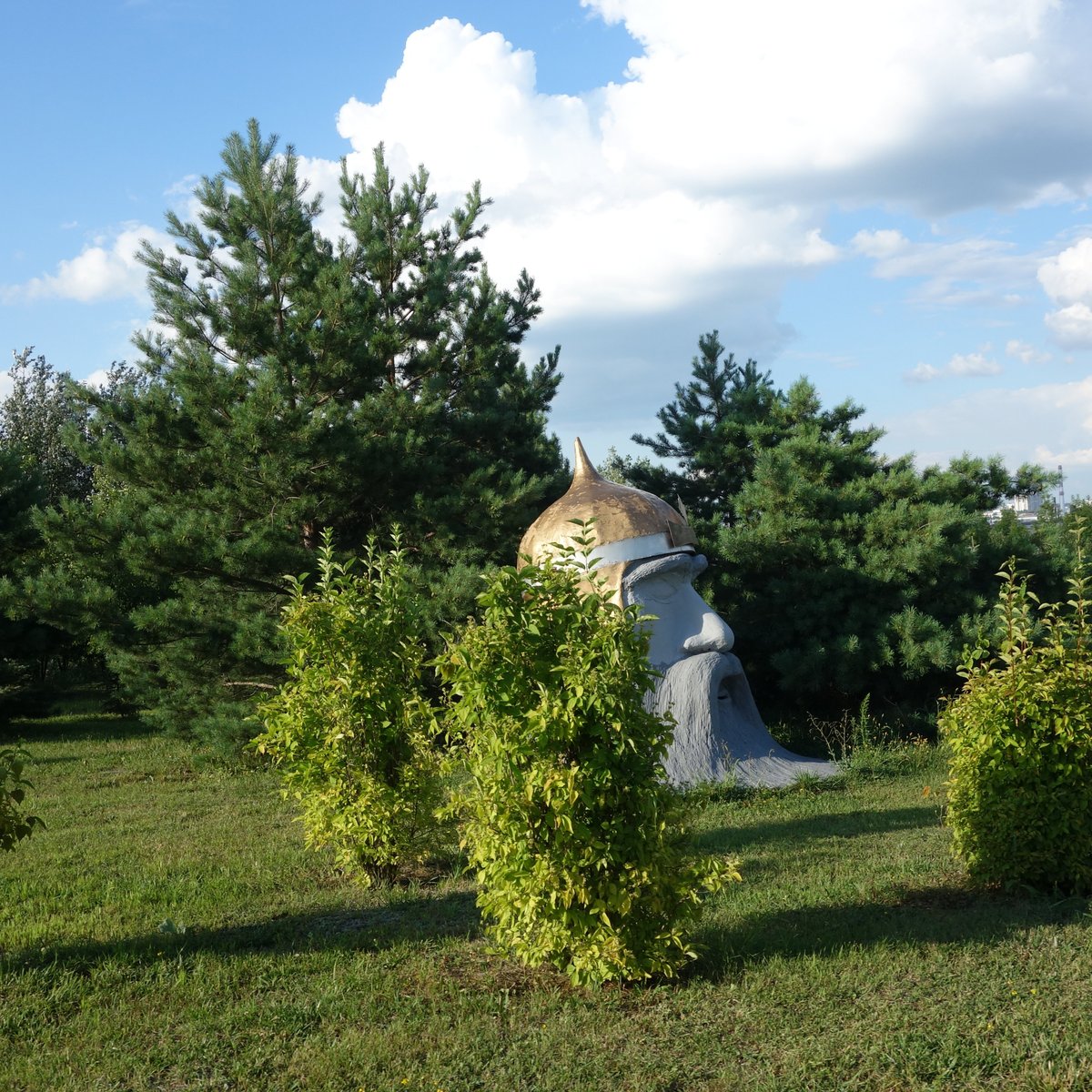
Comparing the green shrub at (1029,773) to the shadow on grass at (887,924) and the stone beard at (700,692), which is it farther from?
the stone beard at (700,692)

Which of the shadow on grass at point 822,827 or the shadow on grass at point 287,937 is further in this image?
the shadow on grass at point 822,827

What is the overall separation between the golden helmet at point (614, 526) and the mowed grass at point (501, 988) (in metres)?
3.10

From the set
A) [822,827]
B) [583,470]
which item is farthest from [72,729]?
[822,827]

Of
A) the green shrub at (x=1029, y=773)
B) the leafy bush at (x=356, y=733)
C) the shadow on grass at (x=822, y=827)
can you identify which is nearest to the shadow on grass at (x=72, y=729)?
the leafy bush at (x=356, y=733)

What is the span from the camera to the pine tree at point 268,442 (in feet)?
37.3

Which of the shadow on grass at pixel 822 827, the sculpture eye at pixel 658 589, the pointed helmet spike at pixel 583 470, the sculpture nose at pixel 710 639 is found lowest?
the shadow on grass at pixel 822 827

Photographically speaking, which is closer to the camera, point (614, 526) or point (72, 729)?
point (614, 526)

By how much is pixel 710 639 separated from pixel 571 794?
5.56 m

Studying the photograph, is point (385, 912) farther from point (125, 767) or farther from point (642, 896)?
point (125, 767)

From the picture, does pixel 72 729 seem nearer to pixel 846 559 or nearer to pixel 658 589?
pixel 658 589

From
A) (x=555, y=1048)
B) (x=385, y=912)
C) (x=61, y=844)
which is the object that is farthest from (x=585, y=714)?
(x=61, y=844)

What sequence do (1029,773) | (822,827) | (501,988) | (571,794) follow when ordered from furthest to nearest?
(822,827)
(1029,773)
(501,988)
(571,794)

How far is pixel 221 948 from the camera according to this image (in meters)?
5.15

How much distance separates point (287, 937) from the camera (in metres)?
5.36
